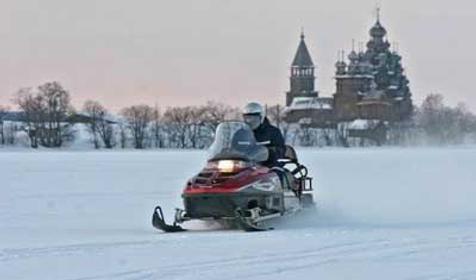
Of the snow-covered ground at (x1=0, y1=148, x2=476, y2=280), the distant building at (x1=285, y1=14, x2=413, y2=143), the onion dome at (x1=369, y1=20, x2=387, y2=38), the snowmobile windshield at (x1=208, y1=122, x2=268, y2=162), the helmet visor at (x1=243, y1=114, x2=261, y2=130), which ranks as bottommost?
the snow-covered ground at (x1=0, y1=148, x2=476, y2=280)

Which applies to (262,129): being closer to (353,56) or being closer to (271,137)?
(271,137)

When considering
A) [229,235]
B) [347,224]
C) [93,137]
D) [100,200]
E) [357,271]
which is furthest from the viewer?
[93,137]

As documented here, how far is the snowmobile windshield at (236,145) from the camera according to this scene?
46.5 ft

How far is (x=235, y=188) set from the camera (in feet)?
44.5

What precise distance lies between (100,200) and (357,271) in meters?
11.8

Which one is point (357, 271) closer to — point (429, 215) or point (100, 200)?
point (429, 215)

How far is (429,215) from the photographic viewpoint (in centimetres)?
1681

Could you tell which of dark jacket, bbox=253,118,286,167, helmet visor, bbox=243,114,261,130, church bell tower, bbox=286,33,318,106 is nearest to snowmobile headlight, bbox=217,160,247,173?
dark jacket, bbox=253,118,286,167

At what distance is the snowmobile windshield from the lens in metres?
14.2

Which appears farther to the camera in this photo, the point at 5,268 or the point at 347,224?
the point at 347,224

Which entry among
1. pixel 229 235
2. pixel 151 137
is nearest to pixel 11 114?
pixel 151 137

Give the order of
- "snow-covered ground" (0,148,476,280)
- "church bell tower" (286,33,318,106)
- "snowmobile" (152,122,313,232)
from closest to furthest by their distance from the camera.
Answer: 1. "snow-covered ground" (0,148,476,280)
2. "snowmobile" (152,122,313,232)
3. "church bell tower" (286,33,318,106)

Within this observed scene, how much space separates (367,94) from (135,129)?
1502 inches

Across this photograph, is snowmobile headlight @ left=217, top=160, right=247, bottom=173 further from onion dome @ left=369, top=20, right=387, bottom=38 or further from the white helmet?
onion dome @ left=369, top=20, right=387, bottom=38
